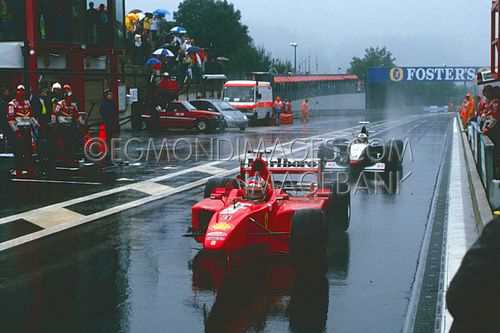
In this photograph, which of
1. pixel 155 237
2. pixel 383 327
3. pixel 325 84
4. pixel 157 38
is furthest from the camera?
pixel 325 84

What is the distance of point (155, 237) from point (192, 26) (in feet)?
305

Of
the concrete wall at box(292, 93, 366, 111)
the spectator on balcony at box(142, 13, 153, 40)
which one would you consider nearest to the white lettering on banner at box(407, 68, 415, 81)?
the concrete wall at box(292, 93, 366, 111)

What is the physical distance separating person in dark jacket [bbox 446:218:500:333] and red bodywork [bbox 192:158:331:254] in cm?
551

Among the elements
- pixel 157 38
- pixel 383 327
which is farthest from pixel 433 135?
pixel 383 327

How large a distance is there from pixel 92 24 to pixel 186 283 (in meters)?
24.3

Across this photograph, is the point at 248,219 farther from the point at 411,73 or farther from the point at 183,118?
the point at 411,73

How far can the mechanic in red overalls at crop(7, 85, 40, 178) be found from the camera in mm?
18625

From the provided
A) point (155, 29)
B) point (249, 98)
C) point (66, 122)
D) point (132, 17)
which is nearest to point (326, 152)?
point (66, 122)

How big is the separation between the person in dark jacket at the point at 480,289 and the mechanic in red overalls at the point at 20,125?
16325 mm

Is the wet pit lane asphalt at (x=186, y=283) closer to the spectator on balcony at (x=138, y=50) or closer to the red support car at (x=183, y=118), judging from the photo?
the red support car at (x=183, y=118)

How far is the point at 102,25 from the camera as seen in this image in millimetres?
32594

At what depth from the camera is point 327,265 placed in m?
9.85

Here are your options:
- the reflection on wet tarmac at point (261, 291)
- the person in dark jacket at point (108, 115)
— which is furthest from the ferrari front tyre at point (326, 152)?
the person in dark jacket at point (108, 115)

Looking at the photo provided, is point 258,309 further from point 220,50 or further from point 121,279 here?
point 220,50
